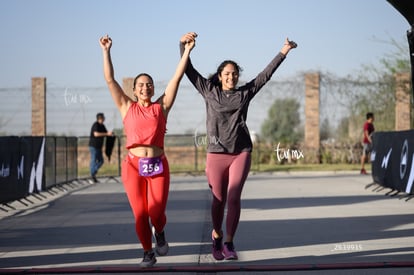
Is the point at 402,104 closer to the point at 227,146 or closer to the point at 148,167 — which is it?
the point at 227,146

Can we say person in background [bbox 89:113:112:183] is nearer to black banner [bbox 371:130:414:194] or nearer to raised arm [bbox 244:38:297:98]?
black banner [bbox 371:130:414:194]

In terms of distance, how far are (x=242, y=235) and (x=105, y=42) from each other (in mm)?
3355

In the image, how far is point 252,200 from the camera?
635 inches

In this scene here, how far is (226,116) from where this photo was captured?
8.65 metres

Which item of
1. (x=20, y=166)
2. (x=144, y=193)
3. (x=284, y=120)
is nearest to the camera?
(x=144, y=193)

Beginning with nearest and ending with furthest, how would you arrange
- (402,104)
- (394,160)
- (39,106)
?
(394,160), (39,106), (402,104)

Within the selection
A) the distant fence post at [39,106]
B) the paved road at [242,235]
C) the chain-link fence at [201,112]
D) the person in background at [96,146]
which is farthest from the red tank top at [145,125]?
the distant fence post at [39,106]

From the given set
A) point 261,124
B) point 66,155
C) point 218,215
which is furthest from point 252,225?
point 261,124

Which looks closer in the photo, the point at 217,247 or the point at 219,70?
the point at 217,247

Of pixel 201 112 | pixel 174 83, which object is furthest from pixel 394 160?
pixel 201 112

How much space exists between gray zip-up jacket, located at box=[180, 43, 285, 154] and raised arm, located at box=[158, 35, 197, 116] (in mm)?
210

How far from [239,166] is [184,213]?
17.4 feet

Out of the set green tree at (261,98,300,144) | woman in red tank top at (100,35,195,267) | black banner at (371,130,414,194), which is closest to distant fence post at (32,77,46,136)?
green tree at (261,98,300,144)

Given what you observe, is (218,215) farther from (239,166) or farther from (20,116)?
(20,116)
